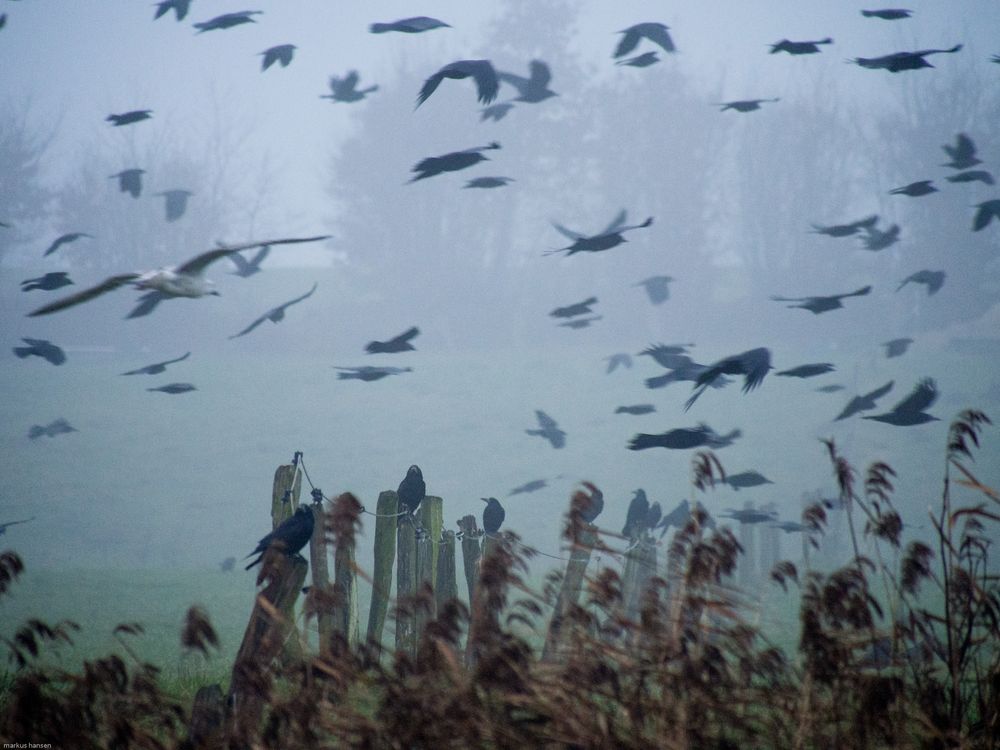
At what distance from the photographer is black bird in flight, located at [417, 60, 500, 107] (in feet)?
19.0

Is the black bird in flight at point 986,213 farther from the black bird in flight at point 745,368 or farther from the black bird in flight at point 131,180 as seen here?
the black bird in flight at point 131,180

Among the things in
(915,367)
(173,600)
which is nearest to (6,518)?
(173,600)

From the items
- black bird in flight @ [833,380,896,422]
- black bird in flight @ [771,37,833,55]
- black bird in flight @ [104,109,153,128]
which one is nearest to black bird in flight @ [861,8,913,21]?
black bird in flight @ [771,37,833,55]

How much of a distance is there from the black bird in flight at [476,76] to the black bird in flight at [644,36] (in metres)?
2.27

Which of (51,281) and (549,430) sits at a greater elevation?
(51,281)

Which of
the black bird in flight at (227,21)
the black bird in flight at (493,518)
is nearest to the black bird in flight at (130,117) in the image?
Answer: the black bird in flight at (227,21)

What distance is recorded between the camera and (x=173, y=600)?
12898 mm

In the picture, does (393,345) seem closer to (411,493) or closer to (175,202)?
(411,493)

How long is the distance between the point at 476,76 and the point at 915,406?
4.10 metres

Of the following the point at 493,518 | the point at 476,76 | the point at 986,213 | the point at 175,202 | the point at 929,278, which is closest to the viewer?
the point at 476,76

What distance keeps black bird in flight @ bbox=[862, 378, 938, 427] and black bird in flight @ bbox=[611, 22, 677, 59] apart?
4.57 m

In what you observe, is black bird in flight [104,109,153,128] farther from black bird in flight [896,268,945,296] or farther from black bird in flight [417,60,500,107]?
black bird in flight [896,268,945,296]

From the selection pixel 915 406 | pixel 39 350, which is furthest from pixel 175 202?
pixel 915 406

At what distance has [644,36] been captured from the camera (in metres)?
8.15
